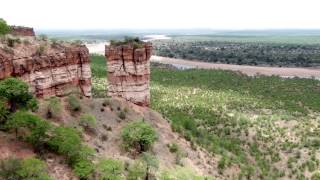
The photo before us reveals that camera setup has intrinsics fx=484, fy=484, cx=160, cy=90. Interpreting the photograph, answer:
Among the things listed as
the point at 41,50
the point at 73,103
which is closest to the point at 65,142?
the point at 73,103

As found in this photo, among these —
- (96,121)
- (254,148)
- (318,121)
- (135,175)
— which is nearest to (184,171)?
(135,175)

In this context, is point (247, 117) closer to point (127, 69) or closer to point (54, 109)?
point (127, 69)

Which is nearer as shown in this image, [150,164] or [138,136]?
[150,164]

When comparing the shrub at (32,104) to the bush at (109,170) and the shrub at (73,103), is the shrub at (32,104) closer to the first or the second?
the shrub at (73,103)

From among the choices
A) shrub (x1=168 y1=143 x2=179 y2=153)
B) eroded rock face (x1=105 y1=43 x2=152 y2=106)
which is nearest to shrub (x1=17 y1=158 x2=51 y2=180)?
shrub (x1=168 y1=143 x2=179 y2=153)

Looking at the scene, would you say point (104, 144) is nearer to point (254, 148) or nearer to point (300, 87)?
point (254, 148)
